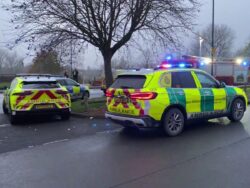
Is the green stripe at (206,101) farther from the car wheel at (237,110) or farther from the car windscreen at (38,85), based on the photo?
the car windscreen at (38,85)

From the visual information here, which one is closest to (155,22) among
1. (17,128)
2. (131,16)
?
(131,16)

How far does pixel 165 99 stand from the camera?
321 inches

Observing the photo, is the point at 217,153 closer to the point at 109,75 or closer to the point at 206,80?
the point at 206,80

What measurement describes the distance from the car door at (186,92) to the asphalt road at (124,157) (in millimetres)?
630

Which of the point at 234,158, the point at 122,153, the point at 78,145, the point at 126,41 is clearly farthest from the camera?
the point at 126,41

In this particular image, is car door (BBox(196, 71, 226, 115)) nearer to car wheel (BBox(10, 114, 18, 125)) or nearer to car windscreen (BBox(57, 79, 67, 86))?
car wheel (BBox(10, 114, 18, 125))

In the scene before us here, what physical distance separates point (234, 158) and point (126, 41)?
33.0 ft

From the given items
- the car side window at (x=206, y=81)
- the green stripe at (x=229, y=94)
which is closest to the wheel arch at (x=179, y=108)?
the car side window at (x=206, y=81)

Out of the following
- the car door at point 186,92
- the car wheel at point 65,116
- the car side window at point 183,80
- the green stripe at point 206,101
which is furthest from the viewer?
the car wheel at point 65,116

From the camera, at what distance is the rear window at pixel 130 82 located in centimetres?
826

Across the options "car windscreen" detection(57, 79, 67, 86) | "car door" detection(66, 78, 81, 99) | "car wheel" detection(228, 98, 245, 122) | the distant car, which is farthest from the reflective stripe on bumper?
"car door" detection(66, 78, 81, 99)

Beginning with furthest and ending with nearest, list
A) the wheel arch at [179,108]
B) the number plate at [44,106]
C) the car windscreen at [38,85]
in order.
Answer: the car windscreen at [38,85]
the number plate at [44,106]
the wheel arch at [179,108]

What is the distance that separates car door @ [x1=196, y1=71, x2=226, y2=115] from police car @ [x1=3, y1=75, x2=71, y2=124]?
4.55m

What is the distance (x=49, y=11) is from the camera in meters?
14.4
